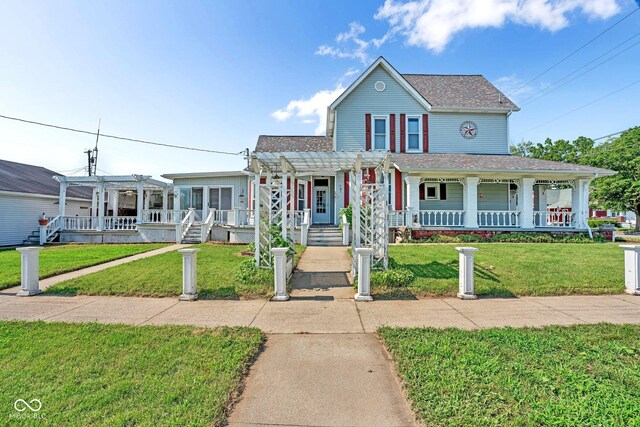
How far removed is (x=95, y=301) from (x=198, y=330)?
3.37 metres

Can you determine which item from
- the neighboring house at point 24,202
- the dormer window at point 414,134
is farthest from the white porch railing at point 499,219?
the neighboring house at point 24,202

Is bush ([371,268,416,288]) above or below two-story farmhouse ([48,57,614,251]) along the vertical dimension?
below

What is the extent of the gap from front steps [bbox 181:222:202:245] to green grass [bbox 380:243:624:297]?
10.1m

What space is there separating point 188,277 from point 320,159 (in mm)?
4221

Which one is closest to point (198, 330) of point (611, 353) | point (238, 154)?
point (611, 353)

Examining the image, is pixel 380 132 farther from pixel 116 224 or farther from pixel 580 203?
pixel 116 224

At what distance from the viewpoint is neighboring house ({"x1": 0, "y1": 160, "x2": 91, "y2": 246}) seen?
53.7 ft

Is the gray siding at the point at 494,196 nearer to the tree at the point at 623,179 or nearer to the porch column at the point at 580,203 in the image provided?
the porch column at the point at 580,203

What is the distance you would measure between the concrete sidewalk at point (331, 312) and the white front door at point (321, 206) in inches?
431

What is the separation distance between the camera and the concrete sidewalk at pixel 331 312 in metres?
4.91

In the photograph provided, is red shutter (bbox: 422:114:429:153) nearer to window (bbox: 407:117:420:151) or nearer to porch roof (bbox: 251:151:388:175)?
window (bbox: 407:117:420:151)

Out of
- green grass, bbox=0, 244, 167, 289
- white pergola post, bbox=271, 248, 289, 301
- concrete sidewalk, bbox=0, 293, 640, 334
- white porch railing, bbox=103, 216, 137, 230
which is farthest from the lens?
white porch railing, bbox=103, 216, 137, 230

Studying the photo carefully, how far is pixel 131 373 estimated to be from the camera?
10.7 feet

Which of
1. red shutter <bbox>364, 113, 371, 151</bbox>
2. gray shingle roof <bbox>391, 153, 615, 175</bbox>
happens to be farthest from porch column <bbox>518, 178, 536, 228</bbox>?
red shutter <bbox>364, 113, 371, 151</bbox>
